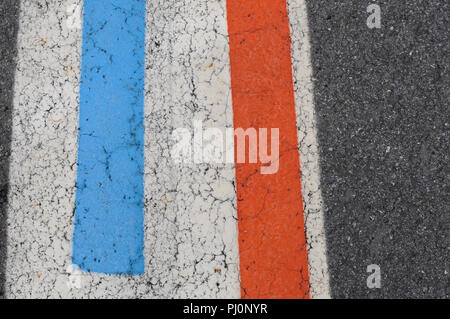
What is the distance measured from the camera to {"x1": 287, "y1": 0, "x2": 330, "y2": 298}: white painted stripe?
250 centimetres

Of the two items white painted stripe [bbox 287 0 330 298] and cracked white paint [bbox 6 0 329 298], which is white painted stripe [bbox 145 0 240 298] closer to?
cracked white paint [bbox 6 0 329 298]

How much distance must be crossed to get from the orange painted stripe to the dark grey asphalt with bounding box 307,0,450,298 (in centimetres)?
18

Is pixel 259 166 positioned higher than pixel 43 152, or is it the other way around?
pixel 43 152

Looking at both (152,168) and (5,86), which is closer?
(152,168)

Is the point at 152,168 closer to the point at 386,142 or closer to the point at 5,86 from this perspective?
the point at 5,86

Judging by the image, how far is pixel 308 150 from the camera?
8.48ft

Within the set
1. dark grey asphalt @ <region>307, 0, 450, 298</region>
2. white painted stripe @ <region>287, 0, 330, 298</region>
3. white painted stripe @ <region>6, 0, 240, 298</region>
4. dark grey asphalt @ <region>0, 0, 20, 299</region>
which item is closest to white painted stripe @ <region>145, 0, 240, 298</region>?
white painted stripe @ <region>6, 0, 240, 298</region>

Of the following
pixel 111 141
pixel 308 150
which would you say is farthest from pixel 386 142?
pixel 111 141

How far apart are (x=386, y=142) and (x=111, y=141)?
1.64 metres

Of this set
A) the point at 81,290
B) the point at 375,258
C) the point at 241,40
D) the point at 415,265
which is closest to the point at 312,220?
the point at 375,258

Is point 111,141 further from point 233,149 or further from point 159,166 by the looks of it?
point 233,149

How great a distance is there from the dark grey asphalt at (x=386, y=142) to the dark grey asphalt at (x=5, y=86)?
73.9 inches

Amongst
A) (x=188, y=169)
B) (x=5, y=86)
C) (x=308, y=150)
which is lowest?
(x=188, y=169)

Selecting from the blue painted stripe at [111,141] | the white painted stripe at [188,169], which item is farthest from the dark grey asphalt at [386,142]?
the blue painted stripe at [111,141]
